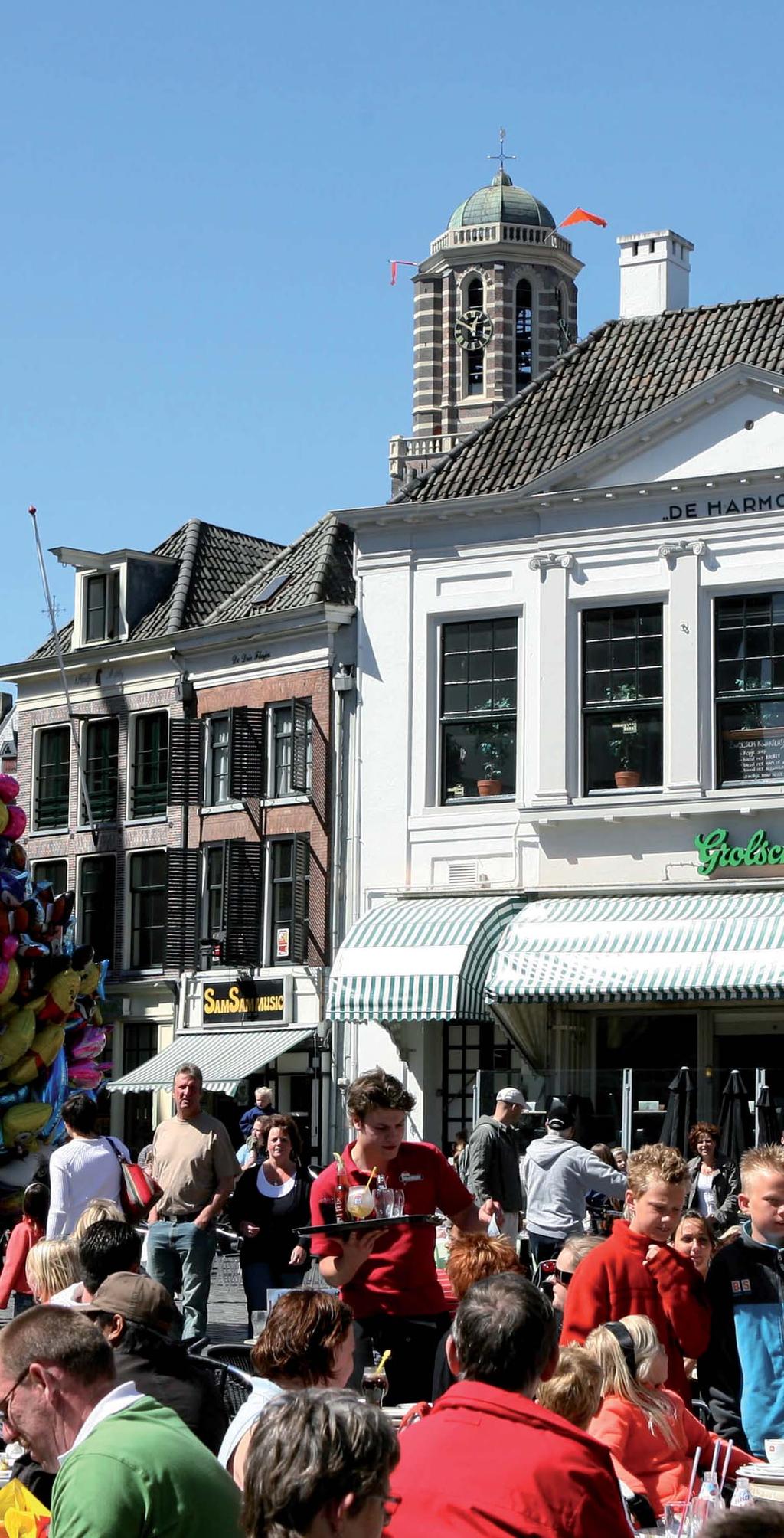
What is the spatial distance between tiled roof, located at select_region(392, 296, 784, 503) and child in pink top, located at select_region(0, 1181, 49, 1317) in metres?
15.2

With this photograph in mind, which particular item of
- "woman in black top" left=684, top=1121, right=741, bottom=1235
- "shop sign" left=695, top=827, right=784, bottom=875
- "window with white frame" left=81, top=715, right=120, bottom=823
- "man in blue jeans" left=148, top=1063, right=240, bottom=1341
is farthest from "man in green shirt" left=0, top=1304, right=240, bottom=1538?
"window with white frame" left=81, top=715, right=120, bottom=823

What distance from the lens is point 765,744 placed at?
23828mm

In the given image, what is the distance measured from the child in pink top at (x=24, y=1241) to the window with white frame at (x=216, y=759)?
20.7 meters

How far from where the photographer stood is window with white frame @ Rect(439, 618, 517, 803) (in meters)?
25.4

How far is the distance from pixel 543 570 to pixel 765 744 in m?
3.27

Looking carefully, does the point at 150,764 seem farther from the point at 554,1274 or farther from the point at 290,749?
the point at 554,1274

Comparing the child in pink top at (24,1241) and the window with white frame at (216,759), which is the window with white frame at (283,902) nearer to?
the window with white frame at (216,759)

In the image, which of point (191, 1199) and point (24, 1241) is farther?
point (191, 1199)

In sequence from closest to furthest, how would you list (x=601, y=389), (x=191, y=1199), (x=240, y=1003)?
(x=191, y=1199), (x=601, y=389), (x=240, y=1003)

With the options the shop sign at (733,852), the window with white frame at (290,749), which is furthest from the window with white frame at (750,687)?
the window with white frame at (290,749)

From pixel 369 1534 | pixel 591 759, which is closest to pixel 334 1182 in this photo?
pixel 369 1534

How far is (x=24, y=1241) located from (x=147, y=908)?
75.5 ft

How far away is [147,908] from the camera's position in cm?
3438

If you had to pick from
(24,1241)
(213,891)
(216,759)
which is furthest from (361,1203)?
(216,759)
